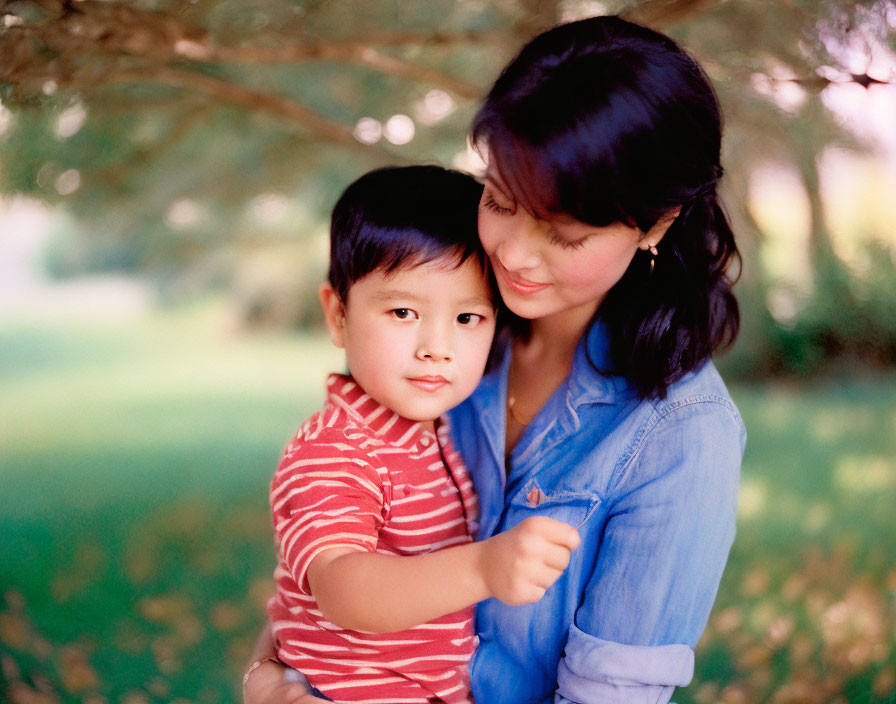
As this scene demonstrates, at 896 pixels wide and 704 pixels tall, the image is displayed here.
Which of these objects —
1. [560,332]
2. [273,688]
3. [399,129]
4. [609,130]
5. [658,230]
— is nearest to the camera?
[609,130]

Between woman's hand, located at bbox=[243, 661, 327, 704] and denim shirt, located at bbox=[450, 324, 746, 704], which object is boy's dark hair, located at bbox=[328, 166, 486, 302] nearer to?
denim shirt, located at bbox=[450, 324, 746, 704]

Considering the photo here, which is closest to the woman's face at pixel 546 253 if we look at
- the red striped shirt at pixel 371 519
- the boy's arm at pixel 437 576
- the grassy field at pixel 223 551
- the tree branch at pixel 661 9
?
the red striped shirt at pixel 371 519

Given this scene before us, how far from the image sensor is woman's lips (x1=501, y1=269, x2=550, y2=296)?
143 cm

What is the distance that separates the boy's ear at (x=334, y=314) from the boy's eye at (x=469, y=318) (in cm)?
24

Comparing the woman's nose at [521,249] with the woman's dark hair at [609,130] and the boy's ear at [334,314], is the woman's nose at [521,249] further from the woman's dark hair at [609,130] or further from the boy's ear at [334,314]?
the boy's ear at [334,314]

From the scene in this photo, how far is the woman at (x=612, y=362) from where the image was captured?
4.26ft

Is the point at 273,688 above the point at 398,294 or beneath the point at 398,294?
beneath

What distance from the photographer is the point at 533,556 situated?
1113 millimetres

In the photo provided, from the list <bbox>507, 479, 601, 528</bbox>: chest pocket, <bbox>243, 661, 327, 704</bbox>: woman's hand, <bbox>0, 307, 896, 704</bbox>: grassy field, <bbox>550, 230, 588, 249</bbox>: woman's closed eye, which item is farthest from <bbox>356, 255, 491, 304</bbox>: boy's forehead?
<bbox>0, 307, 896, 704</bbox>: grassy field

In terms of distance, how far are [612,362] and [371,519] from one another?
0.54 metres

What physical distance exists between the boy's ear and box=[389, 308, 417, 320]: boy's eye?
0.53 feet

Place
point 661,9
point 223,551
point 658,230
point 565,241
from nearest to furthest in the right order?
point 565,241, point 658,230, point 661,9, point 223,551

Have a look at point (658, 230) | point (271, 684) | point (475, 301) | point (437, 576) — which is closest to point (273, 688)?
point (271, 684)

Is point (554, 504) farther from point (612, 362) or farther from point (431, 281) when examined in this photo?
point (431, 281)
